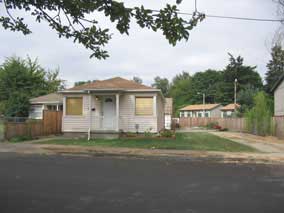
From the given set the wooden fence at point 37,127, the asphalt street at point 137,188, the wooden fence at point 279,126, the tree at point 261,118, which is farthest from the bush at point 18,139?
the wooden fence at point 279,126

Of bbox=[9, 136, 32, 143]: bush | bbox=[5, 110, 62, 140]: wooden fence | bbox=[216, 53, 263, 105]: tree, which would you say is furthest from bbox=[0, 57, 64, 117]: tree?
bbox=[216, 53, 263, 105]: tree

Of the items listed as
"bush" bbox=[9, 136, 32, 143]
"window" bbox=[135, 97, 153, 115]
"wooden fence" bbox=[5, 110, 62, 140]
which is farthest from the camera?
"window" bbox=[135, 97, 153, 115]

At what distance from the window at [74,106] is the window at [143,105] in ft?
12.7

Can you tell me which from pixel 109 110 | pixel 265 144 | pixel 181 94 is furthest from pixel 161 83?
pixel 265 144

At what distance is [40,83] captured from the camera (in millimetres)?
38719

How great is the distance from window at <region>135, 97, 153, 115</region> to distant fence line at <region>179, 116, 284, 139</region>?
1005 centimetres

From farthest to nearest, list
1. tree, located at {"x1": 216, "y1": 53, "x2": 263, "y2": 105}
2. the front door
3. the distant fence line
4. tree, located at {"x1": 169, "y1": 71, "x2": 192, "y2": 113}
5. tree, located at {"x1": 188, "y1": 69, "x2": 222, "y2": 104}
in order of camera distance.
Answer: tree, located at {"x1": 169, "y1": 71, "x2": 192, "y2": 113}, tree, located at {"x1": 188, "y1": 69, "x2": 222, "y2": 104}, tree, located at {"x1": 216, "y1": 53, "x2": 263, "y2": 105}, the distant fence line, the front door

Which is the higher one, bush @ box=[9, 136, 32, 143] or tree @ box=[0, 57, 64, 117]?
tree @ box=[0, 57, 64, 117]

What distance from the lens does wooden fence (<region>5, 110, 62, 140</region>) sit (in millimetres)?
19188

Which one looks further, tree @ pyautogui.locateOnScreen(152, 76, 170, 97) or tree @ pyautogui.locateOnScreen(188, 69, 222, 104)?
tree @ pyautogui.locateOnScreen(152, 76, 170, 97)

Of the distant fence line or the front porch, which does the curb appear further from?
the distant fence line

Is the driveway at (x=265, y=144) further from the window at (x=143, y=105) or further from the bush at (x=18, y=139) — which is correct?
the bush at (x=18, y=139)

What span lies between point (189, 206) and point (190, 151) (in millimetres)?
9162

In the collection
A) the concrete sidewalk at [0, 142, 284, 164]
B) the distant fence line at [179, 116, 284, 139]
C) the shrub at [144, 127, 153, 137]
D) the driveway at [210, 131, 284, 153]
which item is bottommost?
the concrete sidewalk at [0, 142, 284, 164]
